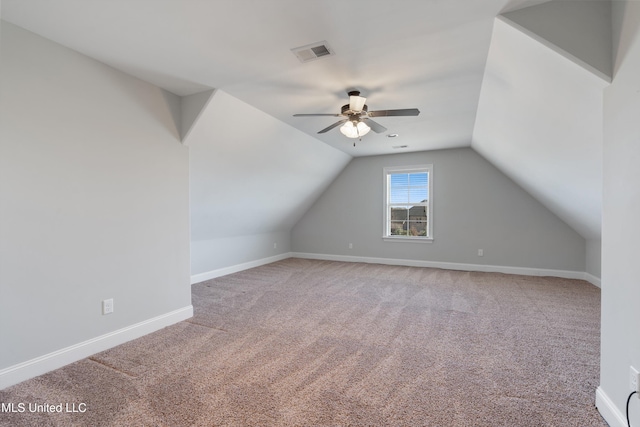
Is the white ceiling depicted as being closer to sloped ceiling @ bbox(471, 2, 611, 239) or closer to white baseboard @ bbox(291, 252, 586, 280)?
sloped ceiling @ bbox(471, 2, 611, 239)

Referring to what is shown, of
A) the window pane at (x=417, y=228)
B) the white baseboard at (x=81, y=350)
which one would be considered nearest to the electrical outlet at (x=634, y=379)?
the white baseboard at (x=81, y=350)

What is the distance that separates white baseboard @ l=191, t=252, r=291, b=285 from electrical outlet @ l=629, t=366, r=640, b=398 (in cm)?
474

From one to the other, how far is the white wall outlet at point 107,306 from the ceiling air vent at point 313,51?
101 inches

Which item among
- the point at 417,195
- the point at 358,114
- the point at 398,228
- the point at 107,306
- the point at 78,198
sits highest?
the point at 358,114

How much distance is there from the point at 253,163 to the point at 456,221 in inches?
156

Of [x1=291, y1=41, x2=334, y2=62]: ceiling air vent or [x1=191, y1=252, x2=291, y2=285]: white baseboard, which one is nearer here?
[x1=291, y1=41, x2=334, y2=62]: ceiling air vent

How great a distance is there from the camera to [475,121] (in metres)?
3.95

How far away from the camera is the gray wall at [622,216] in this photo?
1.39 metres

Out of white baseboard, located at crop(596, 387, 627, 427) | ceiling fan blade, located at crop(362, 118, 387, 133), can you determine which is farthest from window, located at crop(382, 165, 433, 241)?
white baseboard, located at crop(596, 387, 627, 427)

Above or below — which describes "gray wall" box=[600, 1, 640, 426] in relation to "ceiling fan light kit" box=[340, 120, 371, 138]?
below

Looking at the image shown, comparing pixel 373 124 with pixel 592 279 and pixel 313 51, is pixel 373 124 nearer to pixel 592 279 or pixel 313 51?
pixel 313 51

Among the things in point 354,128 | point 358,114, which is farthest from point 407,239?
point 358,114

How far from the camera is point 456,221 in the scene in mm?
5699

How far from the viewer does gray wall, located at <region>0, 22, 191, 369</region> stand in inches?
78.0
